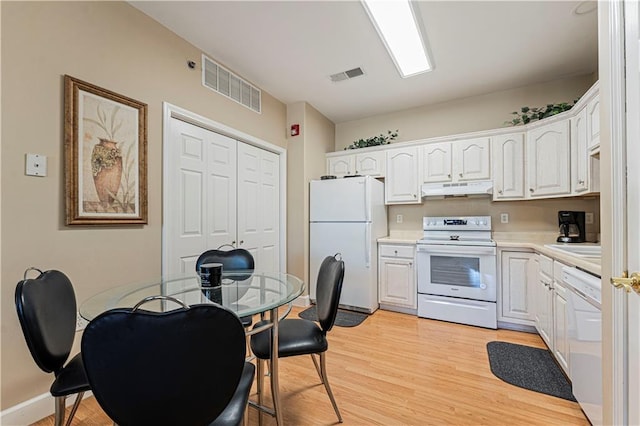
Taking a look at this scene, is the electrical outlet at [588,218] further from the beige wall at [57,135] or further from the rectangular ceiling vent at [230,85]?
the beige wall at [57,135]

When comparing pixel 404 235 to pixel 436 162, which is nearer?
pixel 436 162

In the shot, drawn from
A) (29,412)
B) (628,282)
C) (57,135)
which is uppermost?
(57,135)

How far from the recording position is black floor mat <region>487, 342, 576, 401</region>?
1.84 m

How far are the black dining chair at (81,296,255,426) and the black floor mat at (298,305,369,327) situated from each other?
2372 mm

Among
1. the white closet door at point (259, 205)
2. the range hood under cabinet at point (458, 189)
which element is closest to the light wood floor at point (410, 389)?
the white closet door at point (259, 205)

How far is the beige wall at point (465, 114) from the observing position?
3064mm

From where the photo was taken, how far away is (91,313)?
46.6 inches

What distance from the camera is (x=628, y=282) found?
92 cm

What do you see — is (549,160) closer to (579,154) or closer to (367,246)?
(579,154)

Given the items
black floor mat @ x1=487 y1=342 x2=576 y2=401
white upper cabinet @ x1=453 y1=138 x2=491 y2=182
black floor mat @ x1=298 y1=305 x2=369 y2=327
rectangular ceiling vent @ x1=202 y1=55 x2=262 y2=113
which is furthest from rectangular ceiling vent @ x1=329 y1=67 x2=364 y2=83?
black floor mat @ x1=487 y1=342 x2=576 y2=401

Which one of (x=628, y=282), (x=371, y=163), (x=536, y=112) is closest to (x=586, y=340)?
(x=628, y=282)

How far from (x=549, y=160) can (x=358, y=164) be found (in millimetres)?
2101

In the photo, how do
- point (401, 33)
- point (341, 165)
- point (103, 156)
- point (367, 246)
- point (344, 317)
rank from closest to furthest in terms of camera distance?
1. point (103, 156)
2. point (401, 33)
3. point (344, 317)
4. point (367, 246)
5. point (341, 165)

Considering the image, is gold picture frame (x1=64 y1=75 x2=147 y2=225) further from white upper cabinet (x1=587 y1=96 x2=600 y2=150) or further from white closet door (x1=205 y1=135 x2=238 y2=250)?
white upper cabinet (x1=587 y1=96 x2=600 y2=150)
